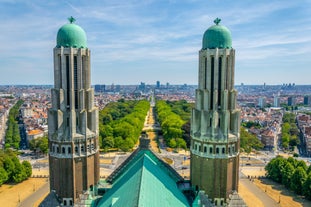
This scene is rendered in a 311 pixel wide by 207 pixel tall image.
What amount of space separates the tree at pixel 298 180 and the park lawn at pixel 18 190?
74032 mm

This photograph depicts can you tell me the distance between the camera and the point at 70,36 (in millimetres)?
36531

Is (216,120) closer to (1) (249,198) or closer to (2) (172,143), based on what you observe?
(1) (249,198)

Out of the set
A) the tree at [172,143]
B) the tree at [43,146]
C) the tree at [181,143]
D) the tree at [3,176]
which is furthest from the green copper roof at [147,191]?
the tree at [43,146]

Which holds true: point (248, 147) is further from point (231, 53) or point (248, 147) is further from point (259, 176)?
point (231, 53)

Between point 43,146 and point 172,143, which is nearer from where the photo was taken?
point 43,146

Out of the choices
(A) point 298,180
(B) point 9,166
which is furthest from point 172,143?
(B) point 9,166

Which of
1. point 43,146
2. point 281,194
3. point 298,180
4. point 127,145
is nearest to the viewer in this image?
point 298,180

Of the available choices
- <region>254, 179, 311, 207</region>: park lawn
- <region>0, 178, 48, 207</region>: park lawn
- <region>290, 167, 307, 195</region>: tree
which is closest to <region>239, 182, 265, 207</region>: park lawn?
<region>254, 179, 311, 207</region>: park lawn

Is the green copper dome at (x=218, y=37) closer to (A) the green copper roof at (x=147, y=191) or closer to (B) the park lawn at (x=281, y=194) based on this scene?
(A) the green copper roof at (x=147, y=191)

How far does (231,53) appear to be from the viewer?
119ft

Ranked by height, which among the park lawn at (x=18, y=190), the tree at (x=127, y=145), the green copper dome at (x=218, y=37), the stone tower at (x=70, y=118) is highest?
the green copper dome at (x=218, y=37)

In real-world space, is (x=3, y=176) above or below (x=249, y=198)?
above

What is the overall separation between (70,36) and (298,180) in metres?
71.1

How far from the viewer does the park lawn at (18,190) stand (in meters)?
70.1
